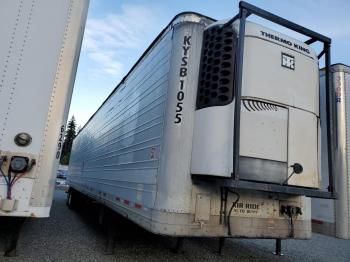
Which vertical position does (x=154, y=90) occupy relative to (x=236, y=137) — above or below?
above

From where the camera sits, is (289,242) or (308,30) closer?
(308,30)

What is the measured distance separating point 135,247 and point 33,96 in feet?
11.6

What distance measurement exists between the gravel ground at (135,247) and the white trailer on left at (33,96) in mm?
1592

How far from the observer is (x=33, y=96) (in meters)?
3.61

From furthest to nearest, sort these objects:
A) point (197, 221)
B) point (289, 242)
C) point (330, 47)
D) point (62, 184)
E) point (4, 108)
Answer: point (62, 184) < point (289, 242) < point (330, 47) < point (197, 221) < point (4, 108)

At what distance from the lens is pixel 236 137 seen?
3.64 meters

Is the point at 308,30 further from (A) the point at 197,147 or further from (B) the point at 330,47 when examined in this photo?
(A) the point at 197,147

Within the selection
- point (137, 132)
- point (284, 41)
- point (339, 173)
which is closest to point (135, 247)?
point (137, 132)

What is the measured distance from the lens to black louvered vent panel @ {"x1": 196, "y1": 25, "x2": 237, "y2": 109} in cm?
395

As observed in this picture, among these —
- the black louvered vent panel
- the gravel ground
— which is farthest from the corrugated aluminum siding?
the gravel ground

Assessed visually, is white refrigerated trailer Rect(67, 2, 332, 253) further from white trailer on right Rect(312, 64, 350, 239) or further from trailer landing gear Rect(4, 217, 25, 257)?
trailer landing gear Rect(4, 217, 25, 257)

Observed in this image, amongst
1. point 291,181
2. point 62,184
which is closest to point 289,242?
point 291,181

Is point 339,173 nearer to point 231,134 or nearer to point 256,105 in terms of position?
point 256,105

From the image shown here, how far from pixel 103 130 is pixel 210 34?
4830 mm
